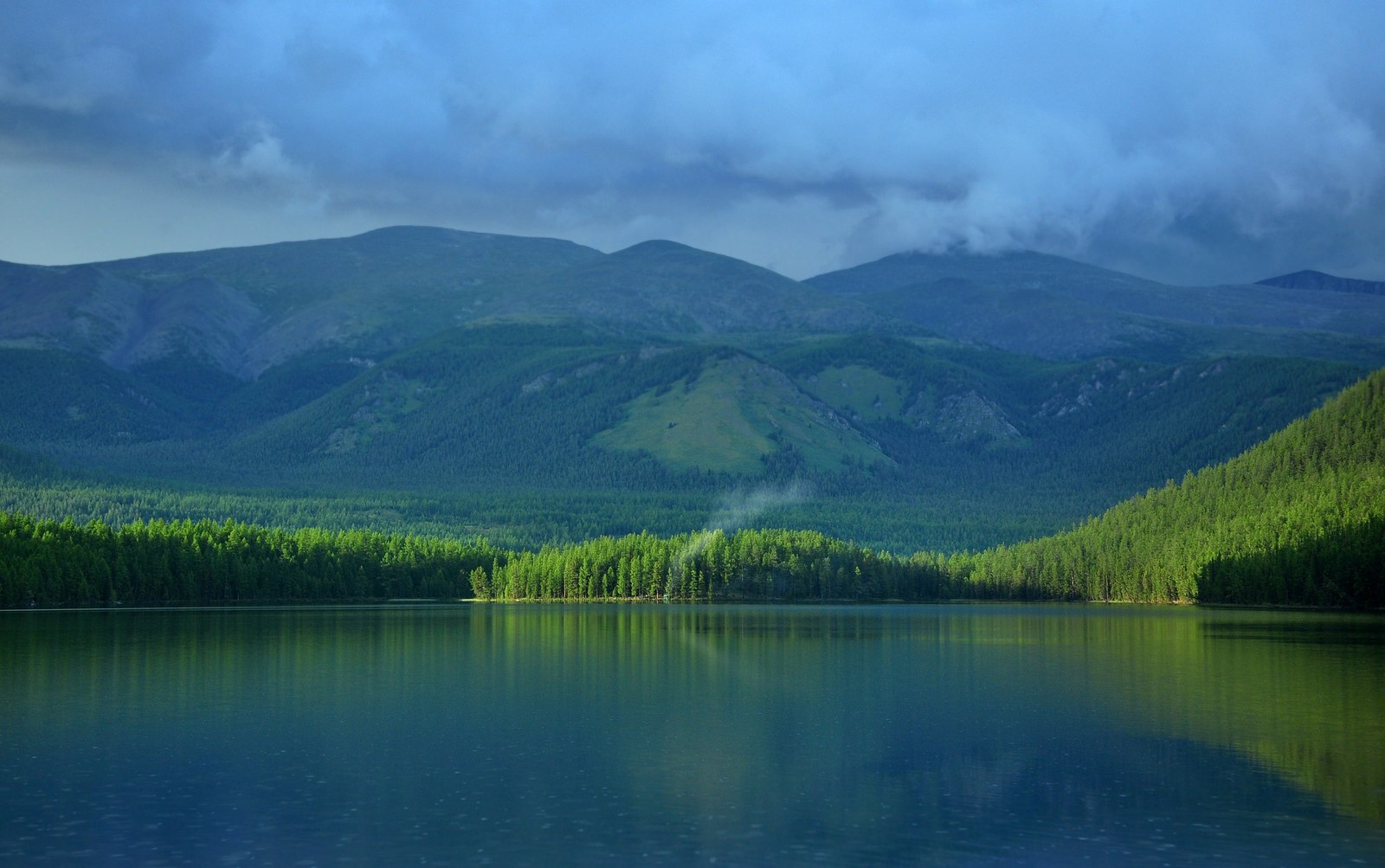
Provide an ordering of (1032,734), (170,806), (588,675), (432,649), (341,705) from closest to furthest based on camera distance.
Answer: (170,806) < (1032,734) < (341,705) < (588,675) < (432,649)

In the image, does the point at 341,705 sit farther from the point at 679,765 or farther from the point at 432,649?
the point at 432,649

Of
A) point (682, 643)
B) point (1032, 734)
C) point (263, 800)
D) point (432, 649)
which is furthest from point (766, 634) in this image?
point (263, 800)

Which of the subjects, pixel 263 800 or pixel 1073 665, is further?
pixel 1073 665

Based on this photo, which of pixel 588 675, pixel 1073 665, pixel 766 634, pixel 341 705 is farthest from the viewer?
pixel 766 634

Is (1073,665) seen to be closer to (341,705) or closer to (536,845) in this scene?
(341,705)

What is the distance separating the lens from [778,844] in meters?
53.0

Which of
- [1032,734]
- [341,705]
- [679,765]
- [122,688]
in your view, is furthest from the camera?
[122,688]

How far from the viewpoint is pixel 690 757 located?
2817 inches

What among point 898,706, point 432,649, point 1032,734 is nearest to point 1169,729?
point 1032,734

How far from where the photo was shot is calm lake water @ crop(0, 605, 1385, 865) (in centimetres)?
5347

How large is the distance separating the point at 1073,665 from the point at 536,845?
7551 centimetres

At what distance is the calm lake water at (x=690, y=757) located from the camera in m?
53.5

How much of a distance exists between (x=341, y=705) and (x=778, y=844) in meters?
45.5

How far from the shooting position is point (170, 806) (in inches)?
2341
